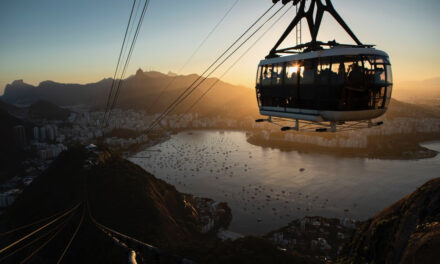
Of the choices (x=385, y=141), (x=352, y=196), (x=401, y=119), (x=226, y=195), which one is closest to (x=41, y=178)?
(x=226, y=195)

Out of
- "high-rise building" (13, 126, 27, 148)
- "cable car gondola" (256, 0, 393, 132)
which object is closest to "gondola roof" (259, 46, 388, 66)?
"cable car gondola" (256, 0, 393, 132)

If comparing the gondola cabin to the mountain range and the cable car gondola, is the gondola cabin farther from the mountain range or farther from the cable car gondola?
the mountain range

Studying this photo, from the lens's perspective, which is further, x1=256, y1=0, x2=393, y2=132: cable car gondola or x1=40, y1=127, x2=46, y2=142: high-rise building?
x1=40, y1=127, x2=46, y2=142: high-rise building

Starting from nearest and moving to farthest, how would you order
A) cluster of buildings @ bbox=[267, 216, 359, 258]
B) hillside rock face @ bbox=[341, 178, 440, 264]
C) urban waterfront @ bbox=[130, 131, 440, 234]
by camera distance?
hillside rock face @ bbox=[341, 178, 440, 264] < cluster of buildings @ bbox=[267, 216, 359, 258] < urban waterfront @ bbox=[130, 131, 440, 234]

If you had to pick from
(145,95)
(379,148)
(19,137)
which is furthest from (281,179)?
(145,95)

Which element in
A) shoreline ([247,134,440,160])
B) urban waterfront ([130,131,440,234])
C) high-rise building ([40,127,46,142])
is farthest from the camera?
high-rise building ([40,127,46,142])

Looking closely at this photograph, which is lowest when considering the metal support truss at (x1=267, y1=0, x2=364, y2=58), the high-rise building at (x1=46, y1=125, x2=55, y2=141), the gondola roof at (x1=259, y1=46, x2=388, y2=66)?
the high-rise building at (x1=46, y1=125, x2=55, y2=141)

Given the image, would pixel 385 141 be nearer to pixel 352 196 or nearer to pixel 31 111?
pixel 352 196

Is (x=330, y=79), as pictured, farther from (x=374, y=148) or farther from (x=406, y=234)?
(x=374, y=148)
